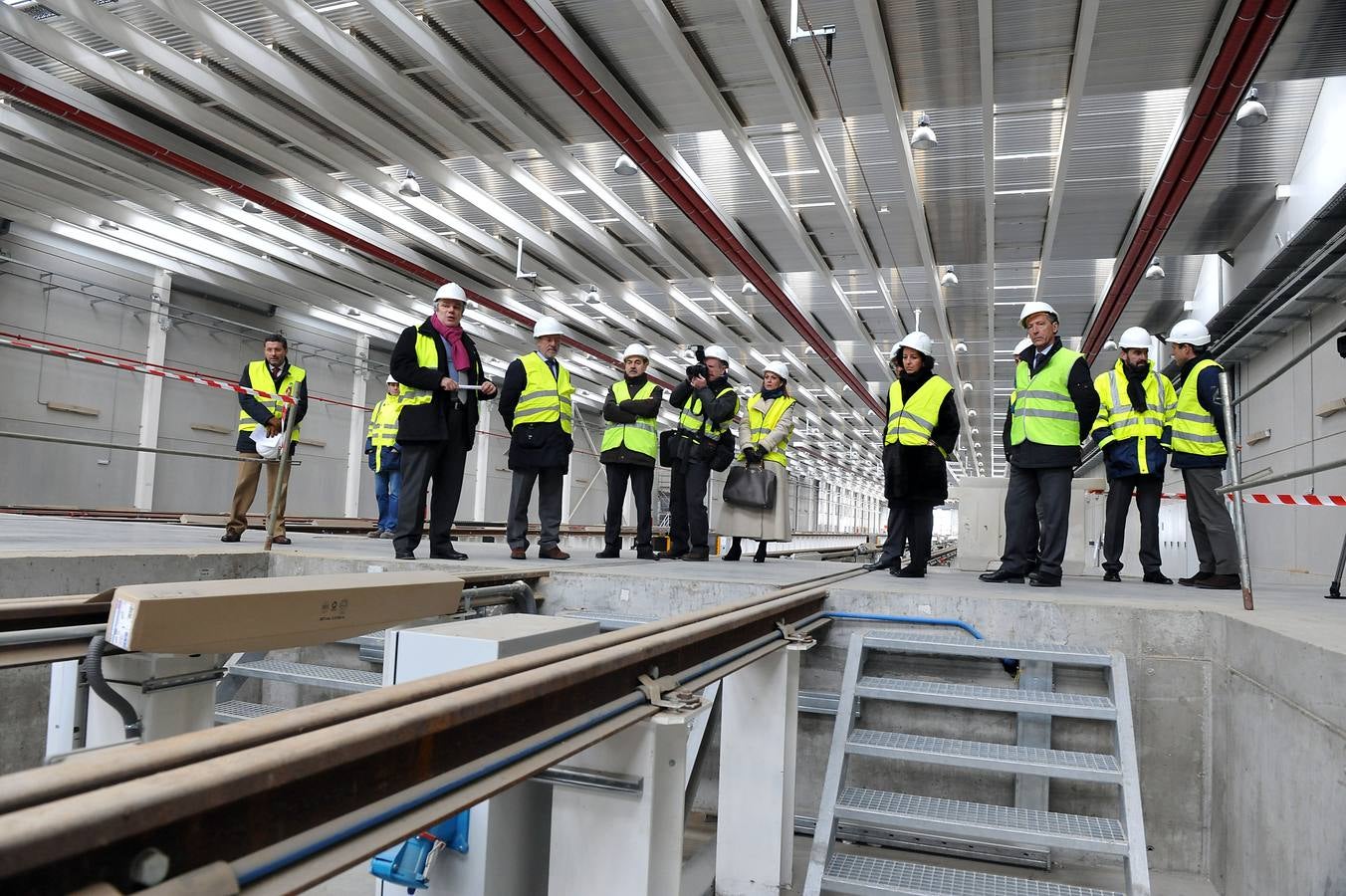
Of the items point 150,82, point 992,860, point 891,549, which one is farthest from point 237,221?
point 992,860

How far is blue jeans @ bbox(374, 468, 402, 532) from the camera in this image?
9250 mm

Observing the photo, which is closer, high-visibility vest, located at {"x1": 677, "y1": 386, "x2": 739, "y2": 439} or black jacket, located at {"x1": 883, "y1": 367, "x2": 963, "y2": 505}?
black jacket, located at {"x1": 883, "y1": 367, "x2": 963, "y2": 505}

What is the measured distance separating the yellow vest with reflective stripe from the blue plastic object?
5.23 m

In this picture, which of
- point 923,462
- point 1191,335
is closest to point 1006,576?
point 923,462

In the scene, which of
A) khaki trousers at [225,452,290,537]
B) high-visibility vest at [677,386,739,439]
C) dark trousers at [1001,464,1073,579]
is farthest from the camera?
high-visibility vest at [677,386,739,439]

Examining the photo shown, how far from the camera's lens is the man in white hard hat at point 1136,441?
6461 mm

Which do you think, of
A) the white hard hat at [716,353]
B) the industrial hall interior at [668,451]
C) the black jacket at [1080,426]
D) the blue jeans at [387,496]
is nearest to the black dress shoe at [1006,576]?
the industrial hall interior at [668,451]

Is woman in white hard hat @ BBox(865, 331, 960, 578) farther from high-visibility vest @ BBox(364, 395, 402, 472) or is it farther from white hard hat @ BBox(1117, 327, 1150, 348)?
high-visibility vest @ BBox(364, 395, 402, 472)

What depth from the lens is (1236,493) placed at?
3.62m

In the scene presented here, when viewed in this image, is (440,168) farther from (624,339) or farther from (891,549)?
(624,339)

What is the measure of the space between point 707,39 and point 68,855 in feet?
27.6

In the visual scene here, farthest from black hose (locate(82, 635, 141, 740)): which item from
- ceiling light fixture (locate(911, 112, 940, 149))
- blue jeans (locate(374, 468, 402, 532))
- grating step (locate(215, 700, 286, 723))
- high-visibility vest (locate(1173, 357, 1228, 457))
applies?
ceiling light fixture (locate(911, 112, 940, 149))

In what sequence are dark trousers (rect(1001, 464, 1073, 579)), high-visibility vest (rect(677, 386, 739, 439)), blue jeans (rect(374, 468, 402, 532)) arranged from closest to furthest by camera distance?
dark trousers (rect(1001, 464, 1073, 579)) < high-visibility vest (rect(677, 386, 739, 439)) < blue jeans (rect(374, 468, 402, 532))

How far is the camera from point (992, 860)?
375 cm
